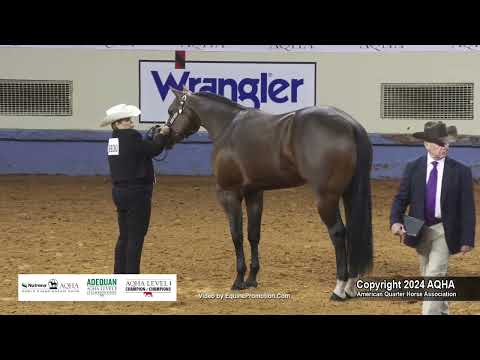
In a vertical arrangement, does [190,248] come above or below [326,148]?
below

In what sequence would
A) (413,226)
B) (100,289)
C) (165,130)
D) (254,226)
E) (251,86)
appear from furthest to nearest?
(251,86) → (165,130) → (254,226) → (100,289) → (413,226)

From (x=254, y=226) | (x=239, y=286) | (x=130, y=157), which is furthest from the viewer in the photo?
(x=254, y=226)

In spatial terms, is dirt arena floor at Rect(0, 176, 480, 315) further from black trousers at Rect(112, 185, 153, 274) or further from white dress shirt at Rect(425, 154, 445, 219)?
white dress shirt at Rect(425, 154, 445, 219)

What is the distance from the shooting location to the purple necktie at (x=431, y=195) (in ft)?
22.8

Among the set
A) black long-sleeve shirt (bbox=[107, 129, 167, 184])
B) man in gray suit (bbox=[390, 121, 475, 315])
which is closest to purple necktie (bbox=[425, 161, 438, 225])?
man in gray suit (bbox=[390, 121, 475, 315])

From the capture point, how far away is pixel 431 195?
6949 millimetres

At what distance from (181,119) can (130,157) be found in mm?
1209

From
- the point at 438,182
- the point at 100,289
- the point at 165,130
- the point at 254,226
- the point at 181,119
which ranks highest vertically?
the point at 181,119

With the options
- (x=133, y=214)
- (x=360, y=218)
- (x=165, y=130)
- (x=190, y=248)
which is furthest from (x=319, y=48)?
(x=133, y=214)

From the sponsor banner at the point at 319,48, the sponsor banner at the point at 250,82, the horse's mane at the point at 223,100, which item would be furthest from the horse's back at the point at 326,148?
the sponsor banner at the point at 319,48

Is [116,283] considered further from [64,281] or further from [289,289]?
[289,289]

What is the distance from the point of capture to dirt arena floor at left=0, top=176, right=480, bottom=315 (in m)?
7.80

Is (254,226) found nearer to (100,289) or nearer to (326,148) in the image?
(326,148)
